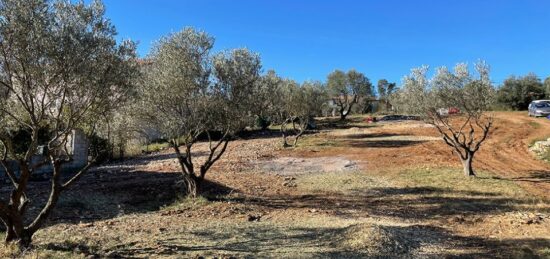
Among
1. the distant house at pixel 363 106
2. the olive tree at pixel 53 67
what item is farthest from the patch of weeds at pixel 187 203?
the distant house at pixel 363 106

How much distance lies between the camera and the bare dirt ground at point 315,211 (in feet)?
30.1

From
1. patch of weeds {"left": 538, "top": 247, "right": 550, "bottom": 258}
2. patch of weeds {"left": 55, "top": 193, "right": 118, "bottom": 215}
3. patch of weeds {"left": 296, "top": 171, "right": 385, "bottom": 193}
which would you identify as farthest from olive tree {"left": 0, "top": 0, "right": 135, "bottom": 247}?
patch of weeds {"left": 296, "top": 171, "right": 385, "bottom": 193}

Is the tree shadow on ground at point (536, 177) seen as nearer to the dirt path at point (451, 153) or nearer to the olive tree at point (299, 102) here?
the dirt path at point (451, 153)

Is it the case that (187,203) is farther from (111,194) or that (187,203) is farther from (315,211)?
(315,211)

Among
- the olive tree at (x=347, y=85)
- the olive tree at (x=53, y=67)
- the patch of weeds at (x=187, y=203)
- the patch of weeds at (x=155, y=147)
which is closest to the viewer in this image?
the olive tree at (x=53, y=67)

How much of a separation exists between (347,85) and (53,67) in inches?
2540

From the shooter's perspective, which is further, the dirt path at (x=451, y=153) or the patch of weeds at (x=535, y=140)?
the patch of weeds at (x=535, y=140)

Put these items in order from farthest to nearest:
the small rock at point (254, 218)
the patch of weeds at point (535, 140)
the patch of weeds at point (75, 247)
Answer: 1. the patch of weeds at point (535, 140)
2. the small rock at point (254, 218)
3. the patch of weeds at point (75, 247)

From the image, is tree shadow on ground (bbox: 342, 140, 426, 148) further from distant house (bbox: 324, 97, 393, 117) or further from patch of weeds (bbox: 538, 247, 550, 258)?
distant house (bbox: 324, 97, 393, 117)

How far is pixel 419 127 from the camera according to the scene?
45.2 meters

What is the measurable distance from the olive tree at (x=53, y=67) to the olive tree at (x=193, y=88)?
408 centimetres

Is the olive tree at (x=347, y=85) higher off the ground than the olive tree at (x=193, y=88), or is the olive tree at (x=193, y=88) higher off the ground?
the olive tree at (x=347, y=85)

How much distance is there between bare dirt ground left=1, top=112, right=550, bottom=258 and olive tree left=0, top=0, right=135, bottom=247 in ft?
6.33

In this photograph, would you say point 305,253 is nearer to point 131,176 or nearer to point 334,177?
point 334,177
